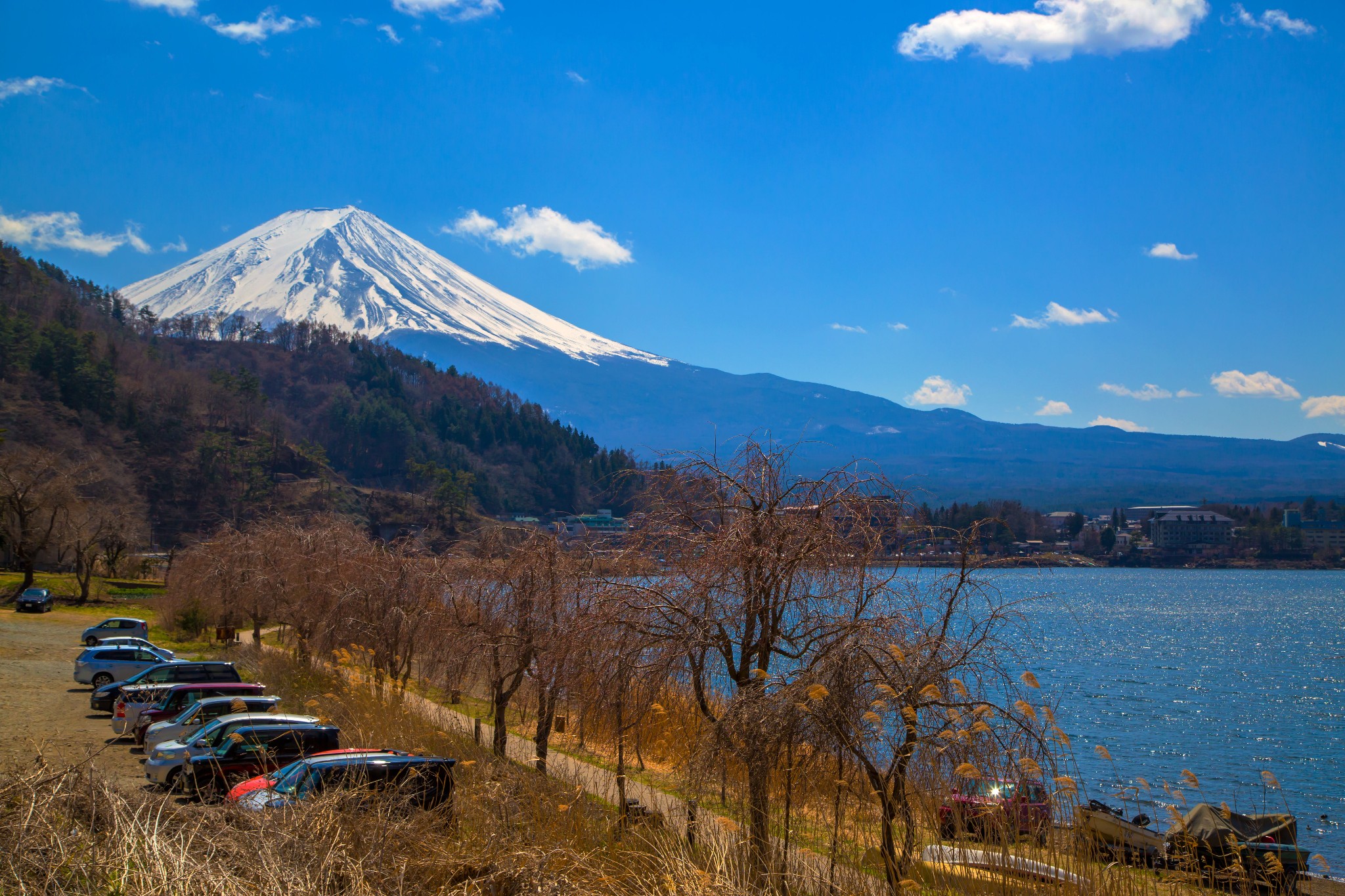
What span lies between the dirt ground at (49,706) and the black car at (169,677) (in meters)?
0.39

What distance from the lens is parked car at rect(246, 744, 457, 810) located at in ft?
31.1

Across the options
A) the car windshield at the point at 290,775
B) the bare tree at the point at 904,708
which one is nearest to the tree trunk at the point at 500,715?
the car windshield at the point at 290,775

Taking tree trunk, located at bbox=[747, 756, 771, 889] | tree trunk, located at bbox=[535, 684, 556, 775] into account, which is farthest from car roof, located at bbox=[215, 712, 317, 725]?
tree trunk, located at bbox=[747, 756, 771, 889]

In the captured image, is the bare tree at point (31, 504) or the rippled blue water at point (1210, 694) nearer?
the rippled blue water at point (1210, 694)

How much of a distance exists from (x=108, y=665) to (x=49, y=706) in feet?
10.5

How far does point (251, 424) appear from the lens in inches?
5271

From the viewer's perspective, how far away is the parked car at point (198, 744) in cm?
1461

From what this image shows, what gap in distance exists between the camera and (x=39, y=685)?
26734mm

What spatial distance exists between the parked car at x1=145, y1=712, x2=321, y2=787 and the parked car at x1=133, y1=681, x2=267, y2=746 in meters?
2.94

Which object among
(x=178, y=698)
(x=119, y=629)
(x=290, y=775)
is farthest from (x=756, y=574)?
(x=119, y=629)

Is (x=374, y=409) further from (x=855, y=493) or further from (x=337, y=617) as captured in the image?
(x=855, y=493)

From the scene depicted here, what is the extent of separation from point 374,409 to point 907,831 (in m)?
155

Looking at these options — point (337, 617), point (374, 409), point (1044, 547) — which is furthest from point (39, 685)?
point (374, 409)

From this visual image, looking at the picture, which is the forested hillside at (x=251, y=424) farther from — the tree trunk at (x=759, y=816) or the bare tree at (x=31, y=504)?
the tree trunk at (x=759, y=816)
